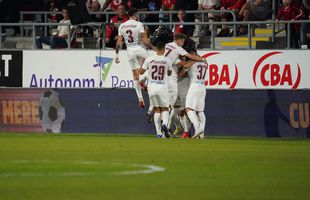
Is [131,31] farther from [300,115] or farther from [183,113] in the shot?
[300,115]

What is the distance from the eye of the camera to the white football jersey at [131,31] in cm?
2773

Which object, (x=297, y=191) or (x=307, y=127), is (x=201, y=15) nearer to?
(x=307, y=127)

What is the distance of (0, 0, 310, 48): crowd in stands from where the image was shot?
30.1 m

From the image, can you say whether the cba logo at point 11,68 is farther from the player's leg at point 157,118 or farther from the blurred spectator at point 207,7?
the player's leg at point 157,118

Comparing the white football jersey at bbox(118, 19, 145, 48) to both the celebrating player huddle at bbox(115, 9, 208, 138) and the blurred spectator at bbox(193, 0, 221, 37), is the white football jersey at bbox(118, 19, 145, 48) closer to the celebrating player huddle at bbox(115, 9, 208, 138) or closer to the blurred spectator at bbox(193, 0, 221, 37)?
the celebrating player huddle at bbox(115, 9, 208, 138)

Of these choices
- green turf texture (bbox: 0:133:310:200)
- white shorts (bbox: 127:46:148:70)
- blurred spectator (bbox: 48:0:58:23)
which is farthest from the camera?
blurred spectator (bbox: 48:0:58:23)

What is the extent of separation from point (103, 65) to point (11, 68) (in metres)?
2.96

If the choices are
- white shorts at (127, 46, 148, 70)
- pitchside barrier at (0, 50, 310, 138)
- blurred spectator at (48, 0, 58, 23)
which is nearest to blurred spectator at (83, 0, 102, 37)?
blurred spectator at (48, 0, 58, 23)

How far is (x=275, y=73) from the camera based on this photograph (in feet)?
100

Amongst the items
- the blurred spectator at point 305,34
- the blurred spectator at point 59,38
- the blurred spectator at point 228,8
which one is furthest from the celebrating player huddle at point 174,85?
the blurred spectator at point 59,38

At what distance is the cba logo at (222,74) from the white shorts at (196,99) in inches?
236

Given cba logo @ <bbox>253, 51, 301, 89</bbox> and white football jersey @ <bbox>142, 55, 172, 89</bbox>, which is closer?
white football jersey @ <bbox>142, 55, 172, 89</bbox>

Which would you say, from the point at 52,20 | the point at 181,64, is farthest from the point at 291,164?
the point at 52,20

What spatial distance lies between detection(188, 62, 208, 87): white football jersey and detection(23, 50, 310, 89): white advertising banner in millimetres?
5683
